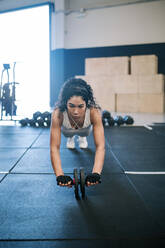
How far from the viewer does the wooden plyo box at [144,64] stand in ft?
22.2

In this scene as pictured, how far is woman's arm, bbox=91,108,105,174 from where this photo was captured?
1299 millimetres

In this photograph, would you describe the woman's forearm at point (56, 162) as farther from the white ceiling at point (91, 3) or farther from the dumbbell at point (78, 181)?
the white ceiling at point (91, 3)

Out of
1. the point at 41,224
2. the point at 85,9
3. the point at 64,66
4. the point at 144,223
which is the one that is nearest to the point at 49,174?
the point at 41,224

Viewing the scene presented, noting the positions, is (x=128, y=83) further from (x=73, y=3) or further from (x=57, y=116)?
(x=57, y=116)

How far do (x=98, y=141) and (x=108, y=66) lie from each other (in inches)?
234

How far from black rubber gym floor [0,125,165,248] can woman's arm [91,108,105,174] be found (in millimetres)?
137

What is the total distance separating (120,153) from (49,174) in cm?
83

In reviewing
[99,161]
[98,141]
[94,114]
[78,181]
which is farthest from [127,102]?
[78,181]

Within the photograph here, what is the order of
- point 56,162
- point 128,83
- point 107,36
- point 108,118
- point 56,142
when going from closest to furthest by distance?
point 56,162
point 56,142
point 108,118
point 128,83
point 107,36

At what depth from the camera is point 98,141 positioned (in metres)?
1.44

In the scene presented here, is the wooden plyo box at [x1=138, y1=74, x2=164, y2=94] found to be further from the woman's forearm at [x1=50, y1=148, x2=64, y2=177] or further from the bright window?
the woman's forearm at [x1=50, y1=148, x2=64, y2=177]

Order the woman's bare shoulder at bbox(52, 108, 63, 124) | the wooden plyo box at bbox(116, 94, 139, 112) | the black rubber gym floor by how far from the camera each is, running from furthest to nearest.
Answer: the wooden plyo box at bbox(116, 94, 139, 112) → the woman's bare shoulder at bbox(52, 108, 63, 124) → the black rubber gym floor

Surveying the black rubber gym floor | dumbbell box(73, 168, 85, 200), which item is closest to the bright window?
the black rubber gym floor

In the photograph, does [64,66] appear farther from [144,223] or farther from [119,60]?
[144,223]
